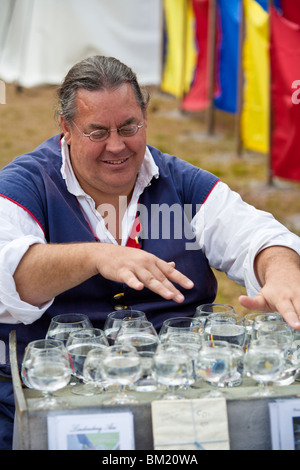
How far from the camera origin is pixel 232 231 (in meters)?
2.40

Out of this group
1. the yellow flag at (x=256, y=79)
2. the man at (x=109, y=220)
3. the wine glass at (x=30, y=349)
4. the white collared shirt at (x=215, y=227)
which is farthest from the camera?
the yellow flag at (x=256, y=79)

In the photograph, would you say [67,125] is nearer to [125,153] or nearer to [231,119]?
[125,153]

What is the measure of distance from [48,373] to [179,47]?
9.56 meters

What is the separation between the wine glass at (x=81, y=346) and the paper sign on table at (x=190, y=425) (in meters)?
0.20

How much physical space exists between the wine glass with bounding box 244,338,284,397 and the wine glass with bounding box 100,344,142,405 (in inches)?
9.8

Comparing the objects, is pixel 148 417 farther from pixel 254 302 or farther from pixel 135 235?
pixel 135 235

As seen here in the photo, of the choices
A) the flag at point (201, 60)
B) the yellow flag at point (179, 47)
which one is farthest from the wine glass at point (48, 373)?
the yellow flag at point (179, 47)

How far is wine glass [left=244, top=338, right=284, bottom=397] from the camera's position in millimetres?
1532

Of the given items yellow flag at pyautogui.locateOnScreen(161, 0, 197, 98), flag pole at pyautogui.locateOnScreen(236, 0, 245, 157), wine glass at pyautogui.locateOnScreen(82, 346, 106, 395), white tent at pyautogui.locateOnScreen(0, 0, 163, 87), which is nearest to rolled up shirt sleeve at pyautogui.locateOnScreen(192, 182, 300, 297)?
wine glass at pyautogui.locateOnScreen(82, 346, 106, 395)

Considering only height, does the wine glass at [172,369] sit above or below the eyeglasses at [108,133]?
below

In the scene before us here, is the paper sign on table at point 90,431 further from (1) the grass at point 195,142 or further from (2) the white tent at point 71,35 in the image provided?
(2) the white tent at point 71,35

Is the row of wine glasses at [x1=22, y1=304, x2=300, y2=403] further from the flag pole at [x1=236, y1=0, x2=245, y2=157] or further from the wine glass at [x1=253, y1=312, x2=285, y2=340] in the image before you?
the flag pole at [x1=236, y1=0, x2=245, y2=157]

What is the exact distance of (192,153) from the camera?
861 centimetres

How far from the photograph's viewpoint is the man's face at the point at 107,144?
225 centimetres
